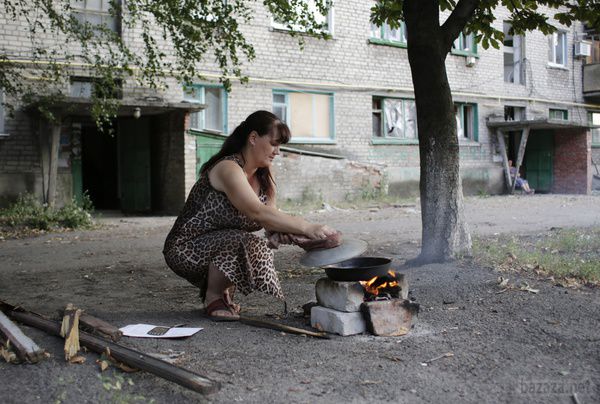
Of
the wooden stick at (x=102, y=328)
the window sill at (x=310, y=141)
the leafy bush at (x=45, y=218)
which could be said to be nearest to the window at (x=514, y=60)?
the window sill at (x=310, y=141)

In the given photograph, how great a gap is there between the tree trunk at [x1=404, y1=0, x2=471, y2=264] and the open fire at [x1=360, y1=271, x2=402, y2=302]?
213 cm

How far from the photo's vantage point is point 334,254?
3322mm

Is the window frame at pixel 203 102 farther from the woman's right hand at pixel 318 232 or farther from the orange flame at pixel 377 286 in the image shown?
the woman's right hand at pixel 318 232

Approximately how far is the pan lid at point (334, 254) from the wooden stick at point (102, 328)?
114 cm

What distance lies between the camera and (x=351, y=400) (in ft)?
8.41

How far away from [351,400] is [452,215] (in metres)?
3.55

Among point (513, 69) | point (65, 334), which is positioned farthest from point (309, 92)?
point (65, 334)

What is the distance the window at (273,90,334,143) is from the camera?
51.8ft

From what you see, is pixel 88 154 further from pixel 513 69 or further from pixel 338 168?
pixel 513 69

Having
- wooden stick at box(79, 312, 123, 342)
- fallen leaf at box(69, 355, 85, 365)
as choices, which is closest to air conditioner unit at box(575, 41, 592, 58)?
wooden stick at box(79, 312, 123, 342)

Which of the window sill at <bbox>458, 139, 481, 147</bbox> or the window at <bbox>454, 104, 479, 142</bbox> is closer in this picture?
the window sill at <bbox>458, 139, 481, 147</bbox>

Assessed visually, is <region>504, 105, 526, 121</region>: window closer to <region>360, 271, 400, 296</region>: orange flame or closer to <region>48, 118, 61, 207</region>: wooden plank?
<region>48, 118, 61, 207</region>: wooden plank

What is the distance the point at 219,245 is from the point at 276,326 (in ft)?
2.18

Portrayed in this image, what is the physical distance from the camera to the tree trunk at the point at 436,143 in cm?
576
